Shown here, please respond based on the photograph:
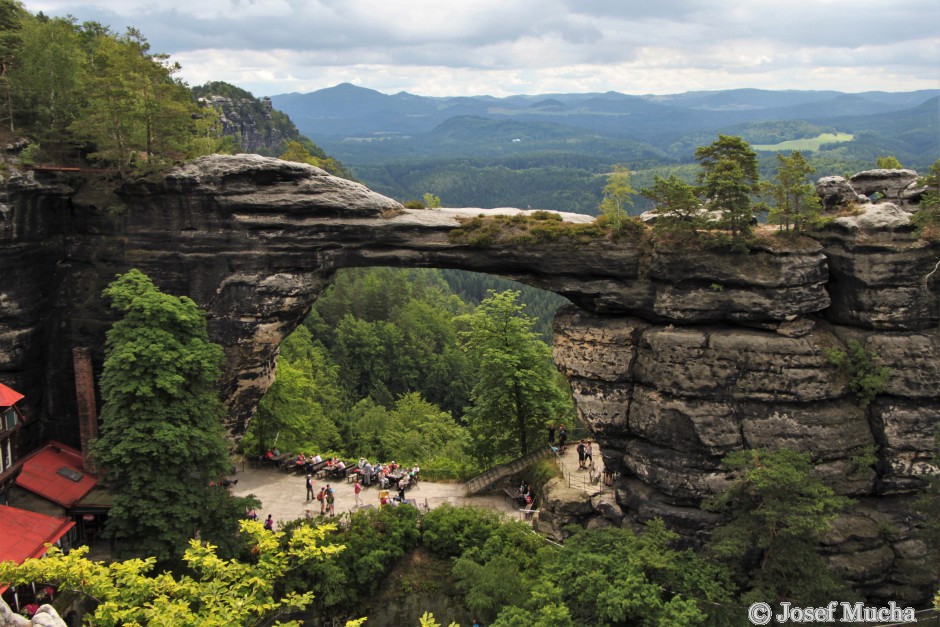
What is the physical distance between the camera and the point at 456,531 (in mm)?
28078

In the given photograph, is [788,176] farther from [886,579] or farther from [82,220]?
[82,220]

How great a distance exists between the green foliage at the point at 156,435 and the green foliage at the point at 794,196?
71.4ft

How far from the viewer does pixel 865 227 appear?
25516mm

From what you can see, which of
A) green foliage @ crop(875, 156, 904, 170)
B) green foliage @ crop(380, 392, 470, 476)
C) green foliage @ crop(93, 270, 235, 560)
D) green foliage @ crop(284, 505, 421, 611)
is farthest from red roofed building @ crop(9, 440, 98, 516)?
green foliage @ crop(875, 156, 904, 170)

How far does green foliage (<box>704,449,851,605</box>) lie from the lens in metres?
22.1

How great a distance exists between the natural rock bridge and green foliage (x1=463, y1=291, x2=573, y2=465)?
196 inches

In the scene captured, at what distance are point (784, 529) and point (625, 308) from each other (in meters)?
9.81

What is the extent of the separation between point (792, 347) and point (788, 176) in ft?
20.5

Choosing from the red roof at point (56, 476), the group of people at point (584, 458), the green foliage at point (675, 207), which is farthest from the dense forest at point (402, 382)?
the red roof at point (56, 476)

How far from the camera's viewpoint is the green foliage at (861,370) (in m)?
25.4

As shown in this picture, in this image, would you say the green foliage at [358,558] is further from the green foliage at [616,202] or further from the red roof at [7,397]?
the green foliage at [616,202]

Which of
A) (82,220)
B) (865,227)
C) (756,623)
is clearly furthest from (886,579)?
(82,220)

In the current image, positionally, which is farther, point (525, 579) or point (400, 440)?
point (400, 440)

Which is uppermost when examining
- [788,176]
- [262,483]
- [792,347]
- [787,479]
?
[788,176]
